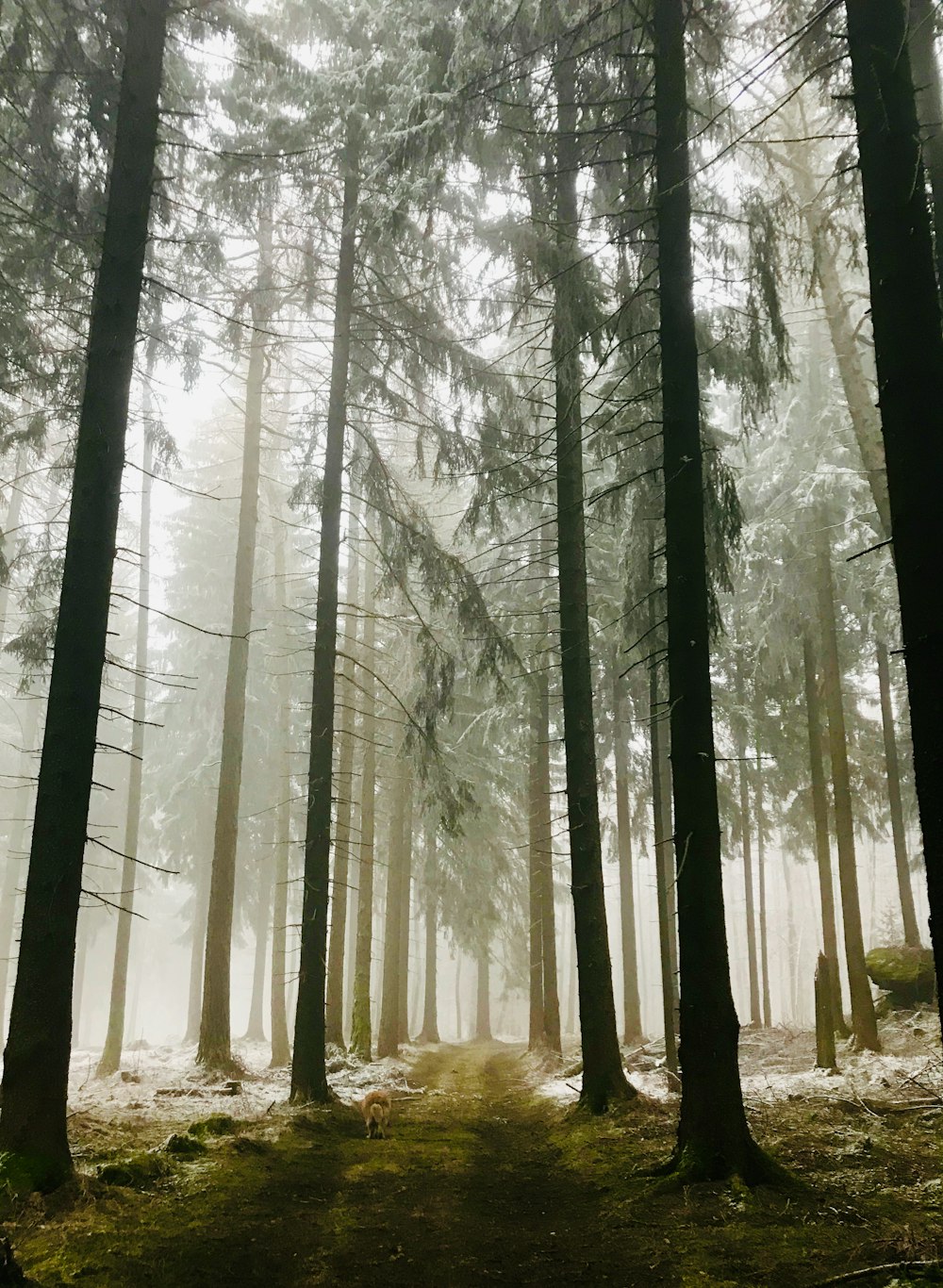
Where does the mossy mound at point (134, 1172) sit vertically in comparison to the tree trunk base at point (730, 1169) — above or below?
below

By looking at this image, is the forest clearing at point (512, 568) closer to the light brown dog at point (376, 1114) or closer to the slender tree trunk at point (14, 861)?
the light brown dog at point (376, 1114)

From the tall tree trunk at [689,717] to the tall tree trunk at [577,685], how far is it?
194cm

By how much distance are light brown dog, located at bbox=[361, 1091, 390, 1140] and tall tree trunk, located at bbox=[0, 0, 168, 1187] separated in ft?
11.3

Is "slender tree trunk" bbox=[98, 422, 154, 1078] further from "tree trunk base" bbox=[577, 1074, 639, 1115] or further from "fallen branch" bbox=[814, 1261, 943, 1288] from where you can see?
"fallen branch" bbox=[814, 1261, 943, 1288]

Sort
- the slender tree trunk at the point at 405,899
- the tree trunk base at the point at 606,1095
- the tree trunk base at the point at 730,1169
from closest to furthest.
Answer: the tree trunk base at the point at 730,1169 → the tree trunk base at the point at 606,1095 → the slender tree trunk at the point at 405,899

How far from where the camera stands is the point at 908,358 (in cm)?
438

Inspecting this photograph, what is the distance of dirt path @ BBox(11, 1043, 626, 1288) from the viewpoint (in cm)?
417

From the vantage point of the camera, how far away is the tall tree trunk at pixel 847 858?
11.8 meters

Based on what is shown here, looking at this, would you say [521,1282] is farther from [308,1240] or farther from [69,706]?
[69,706]

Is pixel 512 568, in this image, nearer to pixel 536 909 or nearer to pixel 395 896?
pixel 536 909

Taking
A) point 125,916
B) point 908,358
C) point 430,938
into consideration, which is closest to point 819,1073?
point 908,358

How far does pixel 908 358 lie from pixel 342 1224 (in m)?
6.22

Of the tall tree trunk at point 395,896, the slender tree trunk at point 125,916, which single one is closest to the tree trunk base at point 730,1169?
the slender tree trunk at point 125,916

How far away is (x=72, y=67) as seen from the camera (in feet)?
25.0
